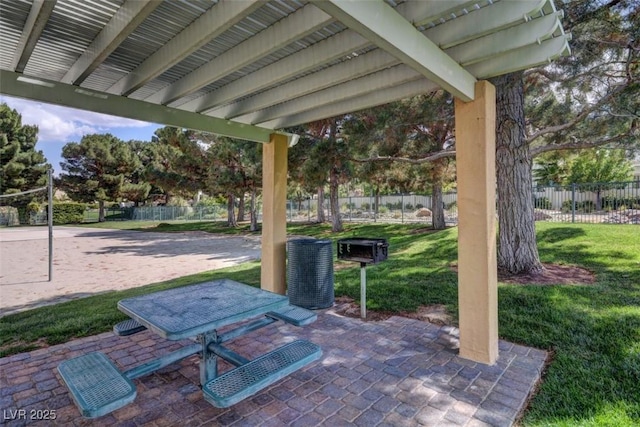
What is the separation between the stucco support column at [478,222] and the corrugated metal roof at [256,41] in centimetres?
39

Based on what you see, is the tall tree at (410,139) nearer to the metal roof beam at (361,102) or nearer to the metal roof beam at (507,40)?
the metal roof beam at (361,102)

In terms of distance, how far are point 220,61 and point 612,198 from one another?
14408 mm

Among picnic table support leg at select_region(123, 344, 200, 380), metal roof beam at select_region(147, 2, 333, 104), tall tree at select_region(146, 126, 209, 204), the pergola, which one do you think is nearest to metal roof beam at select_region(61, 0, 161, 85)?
the pergola

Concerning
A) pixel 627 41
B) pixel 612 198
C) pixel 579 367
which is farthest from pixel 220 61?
pixel 612 198

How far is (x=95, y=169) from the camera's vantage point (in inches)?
1171

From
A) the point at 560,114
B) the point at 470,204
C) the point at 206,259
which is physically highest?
the point at 560,114

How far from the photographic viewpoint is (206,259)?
9562 mm

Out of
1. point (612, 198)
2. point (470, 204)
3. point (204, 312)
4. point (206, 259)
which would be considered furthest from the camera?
point (612, 198)

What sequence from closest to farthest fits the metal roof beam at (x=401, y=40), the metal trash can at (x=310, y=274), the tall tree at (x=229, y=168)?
1. the metal roof beam at (x=401, y=40)
2. the metal trash can at (x=310, y=274)
3. the tall tree at (x=229, y=168)

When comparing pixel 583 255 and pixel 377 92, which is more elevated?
pixel 377 92

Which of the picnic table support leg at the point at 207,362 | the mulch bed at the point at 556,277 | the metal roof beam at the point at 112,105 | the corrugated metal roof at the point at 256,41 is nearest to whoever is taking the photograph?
the corrugated metal roof at the point at 256,41

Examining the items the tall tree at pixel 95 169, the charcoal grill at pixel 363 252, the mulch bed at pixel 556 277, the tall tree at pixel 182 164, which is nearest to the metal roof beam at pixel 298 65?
the charcoal grill at pixel 363 252

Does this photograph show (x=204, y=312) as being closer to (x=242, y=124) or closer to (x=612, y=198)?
(x=242, y=124)

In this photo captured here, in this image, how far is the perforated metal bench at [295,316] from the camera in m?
2.76
